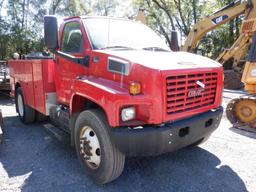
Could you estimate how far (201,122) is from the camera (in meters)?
3.61

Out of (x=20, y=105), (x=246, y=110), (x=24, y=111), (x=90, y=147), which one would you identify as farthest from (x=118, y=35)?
(x=246, y=110)

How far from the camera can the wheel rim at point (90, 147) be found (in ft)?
11.8

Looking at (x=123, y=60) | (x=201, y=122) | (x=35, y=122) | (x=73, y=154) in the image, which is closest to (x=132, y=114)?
(x=123, y=60)

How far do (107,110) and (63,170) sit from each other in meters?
1.52

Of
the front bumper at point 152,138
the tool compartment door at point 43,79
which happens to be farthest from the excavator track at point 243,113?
the tool compartment door at point 43,79

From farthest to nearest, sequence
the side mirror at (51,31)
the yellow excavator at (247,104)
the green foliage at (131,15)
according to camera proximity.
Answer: the green foliage at (131,15) < the yellow excavator at (247,104) < the side mirror at (51,31)

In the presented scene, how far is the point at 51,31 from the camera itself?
155 inches

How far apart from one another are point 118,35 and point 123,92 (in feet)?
4.66

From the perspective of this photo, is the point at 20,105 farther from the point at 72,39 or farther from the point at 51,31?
the point at 51,31

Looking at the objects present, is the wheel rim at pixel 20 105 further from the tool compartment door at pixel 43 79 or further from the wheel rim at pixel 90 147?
the wheel rim at pixel 90 147

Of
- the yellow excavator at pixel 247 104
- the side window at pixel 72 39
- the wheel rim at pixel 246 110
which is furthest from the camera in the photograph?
the wheel rim at pixel 246 110

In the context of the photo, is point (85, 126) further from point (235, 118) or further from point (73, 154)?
point (235, 118)

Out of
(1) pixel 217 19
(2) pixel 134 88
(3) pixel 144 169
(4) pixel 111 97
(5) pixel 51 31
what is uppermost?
(1) pixel 217 19

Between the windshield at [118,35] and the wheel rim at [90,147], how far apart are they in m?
1.26
